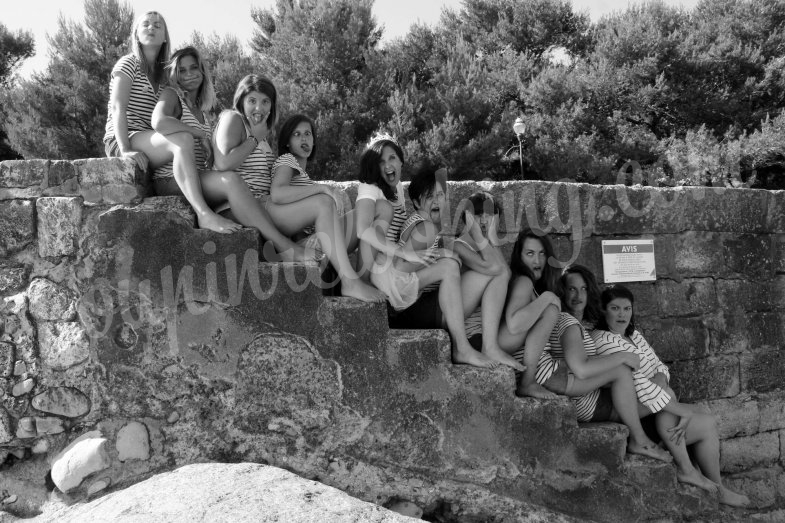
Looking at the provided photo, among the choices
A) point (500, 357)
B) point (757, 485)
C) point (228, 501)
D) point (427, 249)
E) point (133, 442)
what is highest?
point (427, 249)

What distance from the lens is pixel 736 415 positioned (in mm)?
5621

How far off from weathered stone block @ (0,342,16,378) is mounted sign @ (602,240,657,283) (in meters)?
3.86

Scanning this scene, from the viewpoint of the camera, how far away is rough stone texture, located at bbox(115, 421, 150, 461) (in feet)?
11.9

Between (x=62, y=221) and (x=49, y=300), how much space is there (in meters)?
0.42

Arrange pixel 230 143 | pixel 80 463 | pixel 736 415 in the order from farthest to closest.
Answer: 1. pixel 736 415
2. pixel 230 143
3. pixel 80 463

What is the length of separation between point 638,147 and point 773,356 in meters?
12.9

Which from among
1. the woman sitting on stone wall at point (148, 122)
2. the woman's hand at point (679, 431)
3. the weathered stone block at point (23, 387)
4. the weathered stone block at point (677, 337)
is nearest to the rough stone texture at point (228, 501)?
the weathered stone block at point (23, 387)

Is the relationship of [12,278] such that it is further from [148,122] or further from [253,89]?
[253,89]

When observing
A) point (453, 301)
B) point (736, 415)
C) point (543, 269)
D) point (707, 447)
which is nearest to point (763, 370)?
point (736, 415)

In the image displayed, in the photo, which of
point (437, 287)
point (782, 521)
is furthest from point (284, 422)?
point (782, 521)

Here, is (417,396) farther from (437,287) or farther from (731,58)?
(731,58)

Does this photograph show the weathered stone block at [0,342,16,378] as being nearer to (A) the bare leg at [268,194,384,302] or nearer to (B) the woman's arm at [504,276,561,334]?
(A) the bare leg at [268,194,384,302]

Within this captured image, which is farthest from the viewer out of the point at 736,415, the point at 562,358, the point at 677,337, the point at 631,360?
the point at 736,415

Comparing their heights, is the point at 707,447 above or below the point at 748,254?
below
